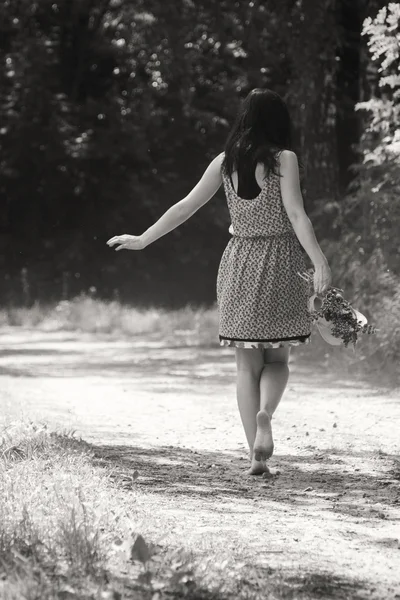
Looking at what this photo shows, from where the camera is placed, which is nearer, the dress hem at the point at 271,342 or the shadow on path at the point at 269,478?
the shadow on path at the point at 269,478

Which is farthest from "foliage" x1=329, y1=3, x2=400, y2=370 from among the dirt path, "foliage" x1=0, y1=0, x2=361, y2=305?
"foliage" x1=0, y1=0, x2=361, y2=305

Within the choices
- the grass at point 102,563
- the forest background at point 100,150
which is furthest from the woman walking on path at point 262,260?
the forest background at point 100,150

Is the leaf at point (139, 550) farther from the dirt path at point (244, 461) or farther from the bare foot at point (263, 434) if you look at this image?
the bare foot at point (263, 434)

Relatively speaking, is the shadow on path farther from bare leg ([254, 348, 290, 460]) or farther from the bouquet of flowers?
the bouquet of flowers

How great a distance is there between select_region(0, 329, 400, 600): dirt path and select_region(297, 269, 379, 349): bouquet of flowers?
77cm

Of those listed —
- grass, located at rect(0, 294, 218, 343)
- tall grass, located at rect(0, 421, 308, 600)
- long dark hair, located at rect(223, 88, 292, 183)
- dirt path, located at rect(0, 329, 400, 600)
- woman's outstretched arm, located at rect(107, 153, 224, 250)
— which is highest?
long dark hair, located at rect(223, 88, 292, 183)

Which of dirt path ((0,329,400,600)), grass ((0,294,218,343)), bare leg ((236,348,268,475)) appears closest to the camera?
dirt path ((0,329,400,600))

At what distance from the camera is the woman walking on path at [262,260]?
5625 millimetres

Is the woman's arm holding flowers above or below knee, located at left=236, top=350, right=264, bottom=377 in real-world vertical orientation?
above

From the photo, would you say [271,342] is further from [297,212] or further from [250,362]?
[297,212]

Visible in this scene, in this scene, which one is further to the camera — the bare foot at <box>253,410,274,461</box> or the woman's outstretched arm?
the woman's outstretched arm

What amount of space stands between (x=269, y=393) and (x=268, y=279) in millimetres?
586

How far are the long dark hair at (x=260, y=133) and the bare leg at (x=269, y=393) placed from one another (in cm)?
99

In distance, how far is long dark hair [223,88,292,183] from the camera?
18.5ft
